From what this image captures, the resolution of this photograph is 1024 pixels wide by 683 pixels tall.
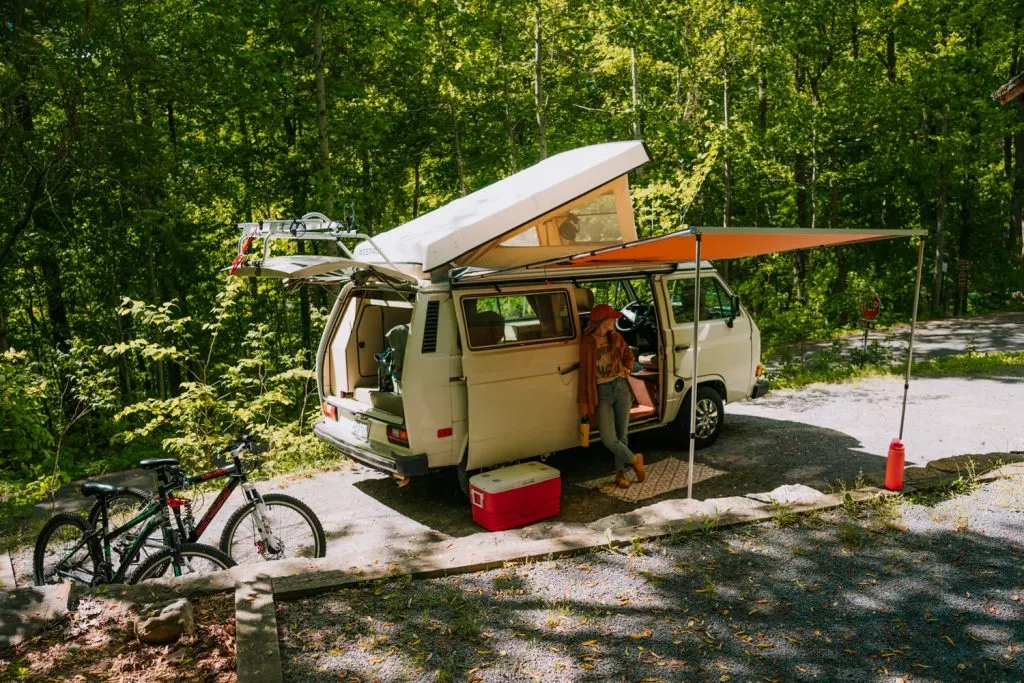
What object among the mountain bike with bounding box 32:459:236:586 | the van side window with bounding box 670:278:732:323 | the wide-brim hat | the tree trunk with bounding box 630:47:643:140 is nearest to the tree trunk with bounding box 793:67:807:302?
the tree trunk with bounding box 630:47:643:140

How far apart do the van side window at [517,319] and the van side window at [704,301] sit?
5.60ft

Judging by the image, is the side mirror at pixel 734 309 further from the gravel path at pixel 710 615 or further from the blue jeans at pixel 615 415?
the gravel path at pixel 710 615

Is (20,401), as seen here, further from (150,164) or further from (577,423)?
(150,164)

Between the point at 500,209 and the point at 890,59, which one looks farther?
the point at 890,59

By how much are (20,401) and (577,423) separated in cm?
511

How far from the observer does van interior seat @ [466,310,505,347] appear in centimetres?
636

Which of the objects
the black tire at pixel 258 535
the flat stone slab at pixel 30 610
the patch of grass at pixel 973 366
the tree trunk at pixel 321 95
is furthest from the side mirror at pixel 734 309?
the tree trunk at pixel 321 95

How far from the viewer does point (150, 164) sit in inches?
474

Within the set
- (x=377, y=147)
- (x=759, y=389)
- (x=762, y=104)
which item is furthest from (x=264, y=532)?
(x=762, y=104)

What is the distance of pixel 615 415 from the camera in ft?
23.5

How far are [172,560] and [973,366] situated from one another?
13.4 metres

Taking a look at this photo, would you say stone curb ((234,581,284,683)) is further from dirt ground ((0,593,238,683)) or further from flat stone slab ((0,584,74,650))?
flat stone slab ((0,584,74,650))

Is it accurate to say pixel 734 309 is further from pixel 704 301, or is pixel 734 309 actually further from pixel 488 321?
pixel 488 321

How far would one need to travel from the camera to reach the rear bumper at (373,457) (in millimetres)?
6008
